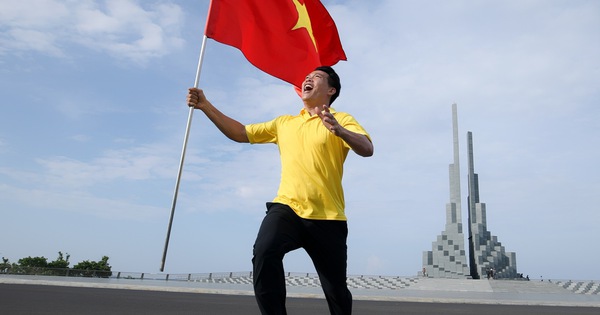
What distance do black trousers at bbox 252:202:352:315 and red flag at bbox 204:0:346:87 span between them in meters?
1.84

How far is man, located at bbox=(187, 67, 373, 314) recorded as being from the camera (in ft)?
8.22

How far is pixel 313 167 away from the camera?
2809 millimetres

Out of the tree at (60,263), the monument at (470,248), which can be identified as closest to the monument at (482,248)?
the monument at (470,248)

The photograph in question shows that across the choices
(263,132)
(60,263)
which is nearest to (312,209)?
(263,132)

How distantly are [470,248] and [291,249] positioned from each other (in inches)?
1161

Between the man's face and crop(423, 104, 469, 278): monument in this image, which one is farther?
crop(423, 104, 469, 278): monument

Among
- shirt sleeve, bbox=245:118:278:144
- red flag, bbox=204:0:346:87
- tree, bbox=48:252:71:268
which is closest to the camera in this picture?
shirt sleeve, bbox=245:118:278:144

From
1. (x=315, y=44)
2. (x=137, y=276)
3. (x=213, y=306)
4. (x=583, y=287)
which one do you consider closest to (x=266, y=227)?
(x=315, y=44)

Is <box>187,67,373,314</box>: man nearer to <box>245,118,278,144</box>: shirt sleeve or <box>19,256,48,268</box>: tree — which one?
<box>245,118,278,144</box>: shirt sleeve

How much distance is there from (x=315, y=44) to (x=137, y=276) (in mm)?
12284

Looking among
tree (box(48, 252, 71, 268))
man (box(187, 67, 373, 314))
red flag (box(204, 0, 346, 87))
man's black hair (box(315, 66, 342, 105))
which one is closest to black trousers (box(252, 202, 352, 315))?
man (box(187, 67, 373, 314))

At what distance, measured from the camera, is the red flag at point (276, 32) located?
419cm

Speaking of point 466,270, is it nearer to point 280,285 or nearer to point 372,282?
point 372,282

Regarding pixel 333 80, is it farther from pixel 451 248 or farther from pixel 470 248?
pixel 470 248
